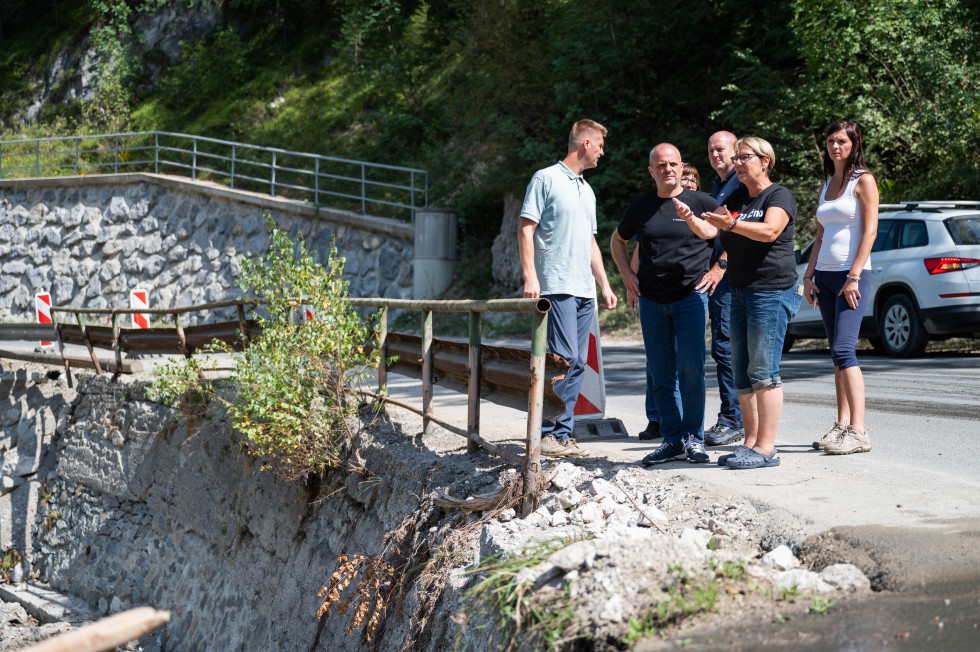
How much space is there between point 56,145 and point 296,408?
27.2 meters

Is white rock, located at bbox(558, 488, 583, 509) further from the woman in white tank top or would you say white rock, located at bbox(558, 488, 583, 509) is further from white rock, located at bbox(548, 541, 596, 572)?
the woman in white tank top

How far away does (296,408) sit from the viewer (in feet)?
20.1

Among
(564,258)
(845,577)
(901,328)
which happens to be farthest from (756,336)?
(901,328)

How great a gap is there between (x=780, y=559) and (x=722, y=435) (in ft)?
8.04

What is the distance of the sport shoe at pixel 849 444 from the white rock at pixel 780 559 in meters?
1.98

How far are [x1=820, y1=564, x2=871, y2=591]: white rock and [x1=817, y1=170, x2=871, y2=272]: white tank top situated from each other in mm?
2365

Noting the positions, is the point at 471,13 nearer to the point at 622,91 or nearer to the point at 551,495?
the point at 622,91

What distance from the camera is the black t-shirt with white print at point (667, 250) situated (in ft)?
17.4

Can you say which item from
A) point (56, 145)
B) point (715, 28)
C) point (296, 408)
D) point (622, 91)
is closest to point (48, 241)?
point (56, 145)

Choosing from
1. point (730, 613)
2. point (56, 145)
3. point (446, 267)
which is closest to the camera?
point (730, 613)

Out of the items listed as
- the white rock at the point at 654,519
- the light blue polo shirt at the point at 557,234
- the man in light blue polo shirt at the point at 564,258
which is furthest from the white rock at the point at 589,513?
the light blue polo shirt at the point at 557,234

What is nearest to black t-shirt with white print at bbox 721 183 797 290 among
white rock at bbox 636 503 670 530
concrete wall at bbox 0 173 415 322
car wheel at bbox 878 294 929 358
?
white rock at bbox 636 503 670 530

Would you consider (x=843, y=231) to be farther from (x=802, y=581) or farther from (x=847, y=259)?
(x=802, y=581)

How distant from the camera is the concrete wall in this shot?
21203 mm
